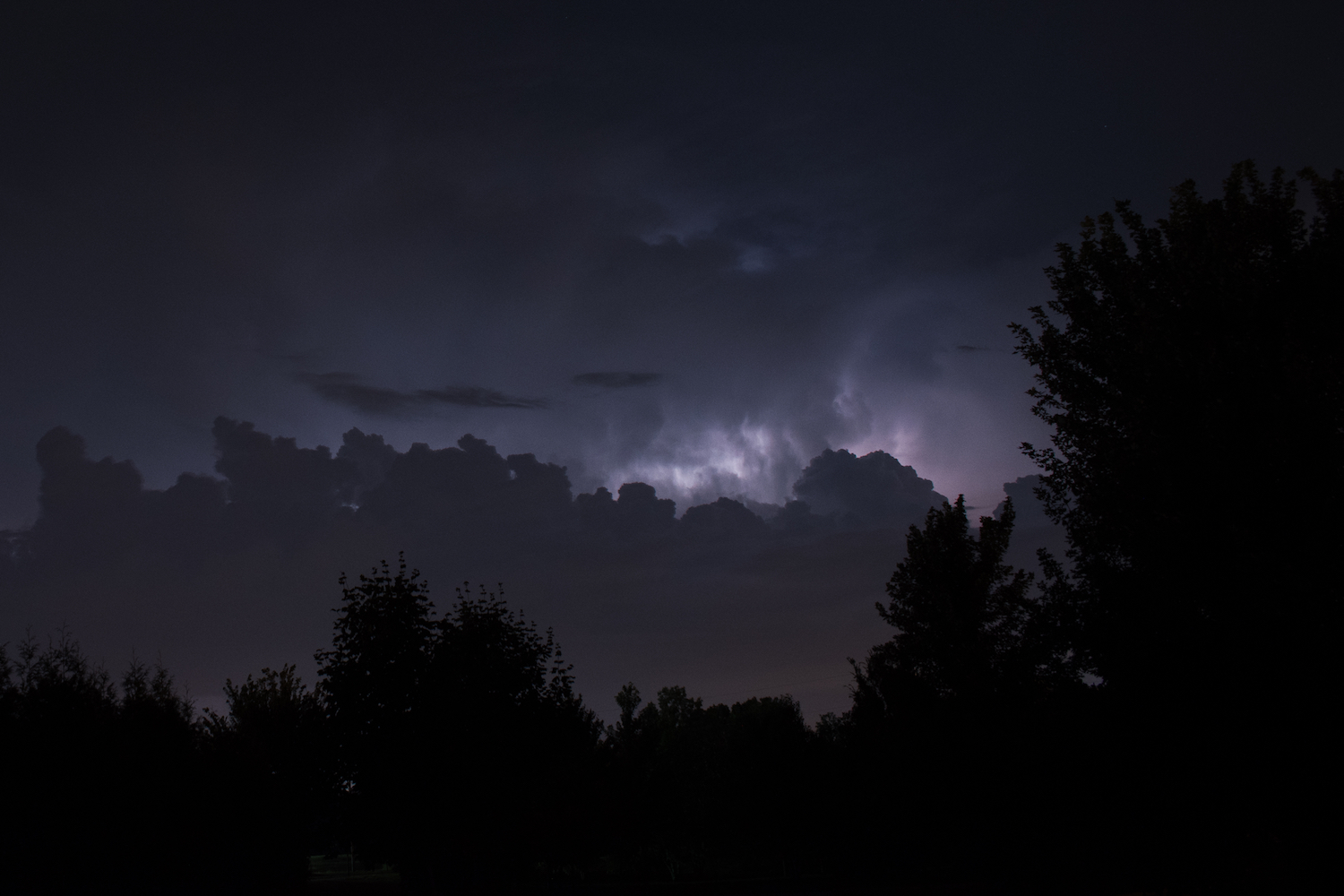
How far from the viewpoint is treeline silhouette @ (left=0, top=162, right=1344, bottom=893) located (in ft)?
36.3

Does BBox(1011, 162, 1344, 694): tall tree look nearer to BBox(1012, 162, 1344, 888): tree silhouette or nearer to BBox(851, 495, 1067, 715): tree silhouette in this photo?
BBox(1012, 162, 1344, 888): tree silhouette

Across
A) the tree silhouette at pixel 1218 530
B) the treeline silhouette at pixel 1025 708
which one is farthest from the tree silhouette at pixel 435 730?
the tree silhouette at pixel 1218 530

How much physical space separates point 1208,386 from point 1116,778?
6.58 m

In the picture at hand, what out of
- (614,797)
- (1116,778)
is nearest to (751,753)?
(614,797)

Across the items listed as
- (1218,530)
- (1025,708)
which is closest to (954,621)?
(1025,708)

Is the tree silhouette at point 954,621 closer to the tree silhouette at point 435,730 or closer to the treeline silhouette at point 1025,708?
the treeline silhouette at point 1025,708

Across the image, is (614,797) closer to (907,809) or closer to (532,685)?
(532,685)

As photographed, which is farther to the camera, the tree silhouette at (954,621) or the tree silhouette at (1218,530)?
the tree silhouette at (954,621)

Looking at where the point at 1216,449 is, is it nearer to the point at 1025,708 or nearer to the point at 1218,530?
the point at 1218,530

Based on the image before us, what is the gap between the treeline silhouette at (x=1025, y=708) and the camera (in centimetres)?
A: 1105

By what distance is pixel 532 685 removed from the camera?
26.6m

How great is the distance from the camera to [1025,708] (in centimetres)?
2108

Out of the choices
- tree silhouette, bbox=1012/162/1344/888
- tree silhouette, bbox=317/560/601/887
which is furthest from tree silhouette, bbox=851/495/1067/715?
tree silhouette, bbox=317/560/601/887

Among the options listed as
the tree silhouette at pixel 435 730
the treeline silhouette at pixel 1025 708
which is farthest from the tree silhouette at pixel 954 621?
the tree silhouette at pixel 435 730
